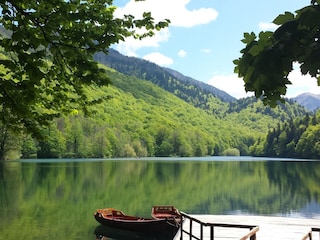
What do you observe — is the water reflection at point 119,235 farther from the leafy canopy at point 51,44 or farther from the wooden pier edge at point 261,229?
the leafy canopy at point 51,44

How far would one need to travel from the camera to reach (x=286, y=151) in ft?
599

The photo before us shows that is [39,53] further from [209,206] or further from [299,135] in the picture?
[299,135]

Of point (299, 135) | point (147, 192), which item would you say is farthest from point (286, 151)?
point (147, 192)

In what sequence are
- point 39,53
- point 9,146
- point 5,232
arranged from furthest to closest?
point 9,146, point 5,232, point 39,53

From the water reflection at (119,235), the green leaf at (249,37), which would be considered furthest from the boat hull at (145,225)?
the green leaf at (249,37)

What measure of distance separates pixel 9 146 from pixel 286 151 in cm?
12283

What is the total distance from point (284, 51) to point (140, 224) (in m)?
26.6

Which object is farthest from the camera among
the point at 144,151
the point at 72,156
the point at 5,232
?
the point at 144,151

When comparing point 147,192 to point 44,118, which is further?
point 147,192

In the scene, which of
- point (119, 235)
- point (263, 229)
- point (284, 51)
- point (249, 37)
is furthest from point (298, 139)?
point (284, 51)

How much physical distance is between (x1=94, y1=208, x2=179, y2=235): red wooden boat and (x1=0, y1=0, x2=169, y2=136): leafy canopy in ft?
63.8

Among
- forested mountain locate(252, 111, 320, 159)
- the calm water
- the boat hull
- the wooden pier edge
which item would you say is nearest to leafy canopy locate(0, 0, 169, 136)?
the wooden pier edge

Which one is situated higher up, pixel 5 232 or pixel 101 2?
pixel 101 2

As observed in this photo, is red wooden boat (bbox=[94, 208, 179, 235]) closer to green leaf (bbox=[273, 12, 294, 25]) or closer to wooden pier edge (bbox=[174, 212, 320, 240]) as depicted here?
wooden pier edge (bbox=[174, 212, 320, 240])
